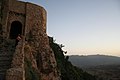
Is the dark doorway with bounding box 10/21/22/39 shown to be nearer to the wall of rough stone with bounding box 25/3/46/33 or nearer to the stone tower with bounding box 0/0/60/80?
the stone tower with bounding box 0/0/60/80

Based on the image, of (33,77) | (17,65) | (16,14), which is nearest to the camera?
(17,65)

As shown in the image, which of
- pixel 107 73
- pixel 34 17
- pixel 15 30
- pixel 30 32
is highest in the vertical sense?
pixel 34 17

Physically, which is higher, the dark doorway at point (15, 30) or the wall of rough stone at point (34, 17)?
the wall of rough stone at point (34, 17)

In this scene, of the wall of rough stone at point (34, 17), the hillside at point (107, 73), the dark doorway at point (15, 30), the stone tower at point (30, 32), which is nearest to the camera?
the stone tower at point (30, 32)

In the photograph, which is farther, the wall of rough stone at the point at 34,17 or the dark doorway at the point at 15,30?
the dark doorway at the point at 15,30

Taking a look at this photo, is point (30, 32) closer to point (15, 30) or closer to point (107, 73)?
point (15, 30)

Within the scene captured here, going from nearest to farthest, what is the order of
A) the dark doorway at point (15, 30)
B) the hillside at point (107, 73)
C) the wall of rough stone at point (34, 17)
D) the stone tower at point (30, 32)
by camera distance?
the stone tower at point (30, 32), the wall of rough stone at point (34, 17), the dark doorway at point (15, 30), the hillside at point (107, 73)

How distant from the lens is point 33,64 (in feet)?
60.8

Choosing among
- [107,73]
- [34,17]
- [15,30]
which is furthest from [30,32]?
[107,73]

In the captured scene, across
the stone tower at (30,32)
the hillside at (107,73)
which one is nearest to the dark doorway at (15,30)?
the stone tower at (30,32)

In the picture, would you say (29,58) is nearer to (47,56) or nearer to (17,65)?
(47,56)

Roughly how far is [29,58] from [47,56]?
11.2ft

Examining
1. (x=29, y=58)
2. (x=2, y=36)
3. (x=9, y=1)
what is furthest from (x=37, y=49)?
(x=9, y=1)

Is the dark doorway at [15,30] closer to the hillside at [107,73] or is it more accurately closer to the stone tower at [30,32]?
the stone tower at [30,32]
